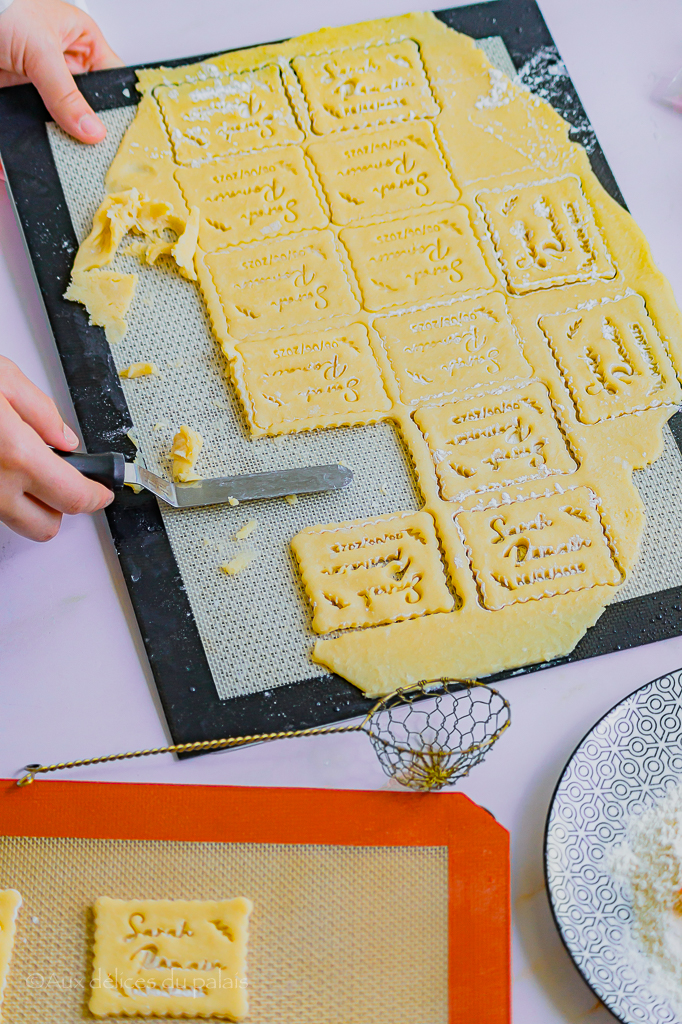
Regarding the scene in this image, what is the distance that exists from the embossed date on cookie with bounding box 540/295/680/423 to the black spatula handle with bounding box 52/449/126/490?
507 mm

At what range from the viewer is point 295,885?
78 cm

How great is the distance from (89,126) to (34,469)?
1.62ft

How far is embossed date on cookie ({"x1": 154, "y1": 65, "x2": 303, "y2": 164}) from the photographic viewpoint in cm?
107

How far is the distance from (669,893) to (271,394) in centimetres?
63

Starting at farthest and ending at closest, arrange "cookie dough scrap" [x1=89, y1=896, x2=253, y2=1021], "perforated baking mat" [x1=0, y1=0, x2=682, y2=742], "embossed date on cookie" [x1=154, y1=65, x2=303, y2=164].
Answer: "embossed date on cookie" [x1=154, y1=65, x2=303, y2=164], "perforated baking mat" [x1=0, y1=0, x2=682, y2=742], "cookie dough scrap" [x1=89, y1=896, x2=253, y2=1021]

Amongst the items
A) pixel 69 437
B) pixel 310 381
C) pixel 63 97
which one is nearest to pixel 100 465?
pixel 69 437

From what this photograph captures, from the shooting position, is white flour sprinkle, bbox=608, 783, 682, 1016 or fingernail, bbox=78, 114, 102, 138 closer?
white flour sprinkle, bbox=608, 783, 682, 1016

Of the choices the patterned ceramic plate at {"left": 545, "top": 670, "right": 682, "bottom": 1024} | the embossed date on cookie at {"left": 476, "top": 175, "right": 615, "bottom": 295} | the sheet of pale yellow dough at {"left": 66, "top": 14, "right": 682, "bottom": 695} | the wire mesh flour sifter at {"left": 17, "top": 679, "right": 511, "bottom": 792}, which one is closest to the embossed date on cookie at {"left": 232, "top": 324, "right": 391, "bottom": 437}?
the sheet of pale yellow dough at {"left": 66, "top": 14, "right": 682, "bottom": 695}

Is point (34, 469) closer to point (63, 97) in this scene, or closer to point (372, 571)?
point (372, 571)

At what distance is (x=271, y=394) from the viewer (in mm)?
958

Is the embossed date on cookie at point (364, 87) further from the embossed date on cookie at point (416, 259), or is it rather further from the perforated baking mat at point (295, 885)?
the perforated baking mat at point (295, 885)

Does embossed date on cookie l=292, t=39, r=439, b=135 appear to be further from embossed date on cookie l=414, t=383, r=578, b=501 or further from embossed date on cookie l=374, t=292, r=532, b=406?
embossed date on cookie l=414, t=383, r=578, b=501

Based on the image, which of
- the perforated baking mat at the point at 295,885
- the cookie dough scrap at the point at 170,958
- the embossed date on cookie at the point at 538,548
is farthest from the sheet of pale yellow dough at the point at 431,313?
the cookie dough scrap at the point at 170,958

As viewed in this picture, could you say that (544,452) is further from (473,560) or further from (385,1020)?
(385,1020)
